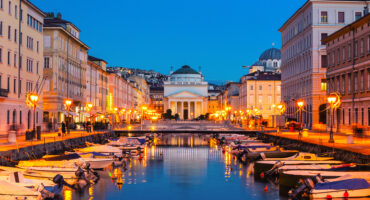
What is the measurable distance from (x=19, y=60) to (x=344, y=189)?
44.9 meters

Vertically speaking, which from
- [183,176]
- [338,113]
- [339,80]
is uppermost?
[339,80]

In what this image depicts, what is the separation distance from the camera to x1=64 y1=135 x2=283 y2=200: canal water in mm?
33750

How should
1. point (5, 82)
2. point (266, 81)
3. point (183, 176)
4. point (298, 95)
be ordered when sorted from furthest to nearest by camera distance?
point (266, 81), point (298, 95), point (5, 82), point (183, 176)

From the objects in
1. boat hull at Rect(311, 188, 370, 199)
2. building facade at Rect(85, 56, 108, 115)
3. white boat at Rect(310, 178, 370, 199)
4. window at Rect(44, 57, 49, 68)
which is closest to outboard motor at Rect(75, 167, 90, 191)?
white boat at Rect(310, 178, 370, 199)

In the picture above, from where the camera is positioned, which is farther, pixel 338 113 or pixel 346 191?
pixel 338 113

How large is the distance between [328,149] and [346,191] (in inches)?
635

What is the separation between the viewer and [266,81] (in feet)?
523

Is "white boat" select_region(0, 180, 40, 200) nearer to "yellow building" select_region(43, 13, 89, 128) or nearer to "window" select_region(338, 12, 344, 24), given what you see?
"yellow building" select_region(43, 13, 89, 128)

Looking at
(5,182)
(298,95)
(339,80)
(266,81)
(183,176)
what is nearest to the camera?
(5,182)

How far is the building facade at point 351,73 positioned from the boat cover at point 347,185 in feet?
102

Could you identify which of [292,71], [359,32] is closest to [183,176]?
[359,32]

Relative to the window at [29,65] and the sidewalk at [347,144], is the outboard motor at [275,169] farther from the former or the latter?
the window at [29,65]

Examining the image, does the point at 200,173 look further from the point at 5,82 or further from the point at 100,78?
the point at 100,78

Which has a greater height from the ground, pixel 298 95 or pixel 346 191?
pixel 298 95
